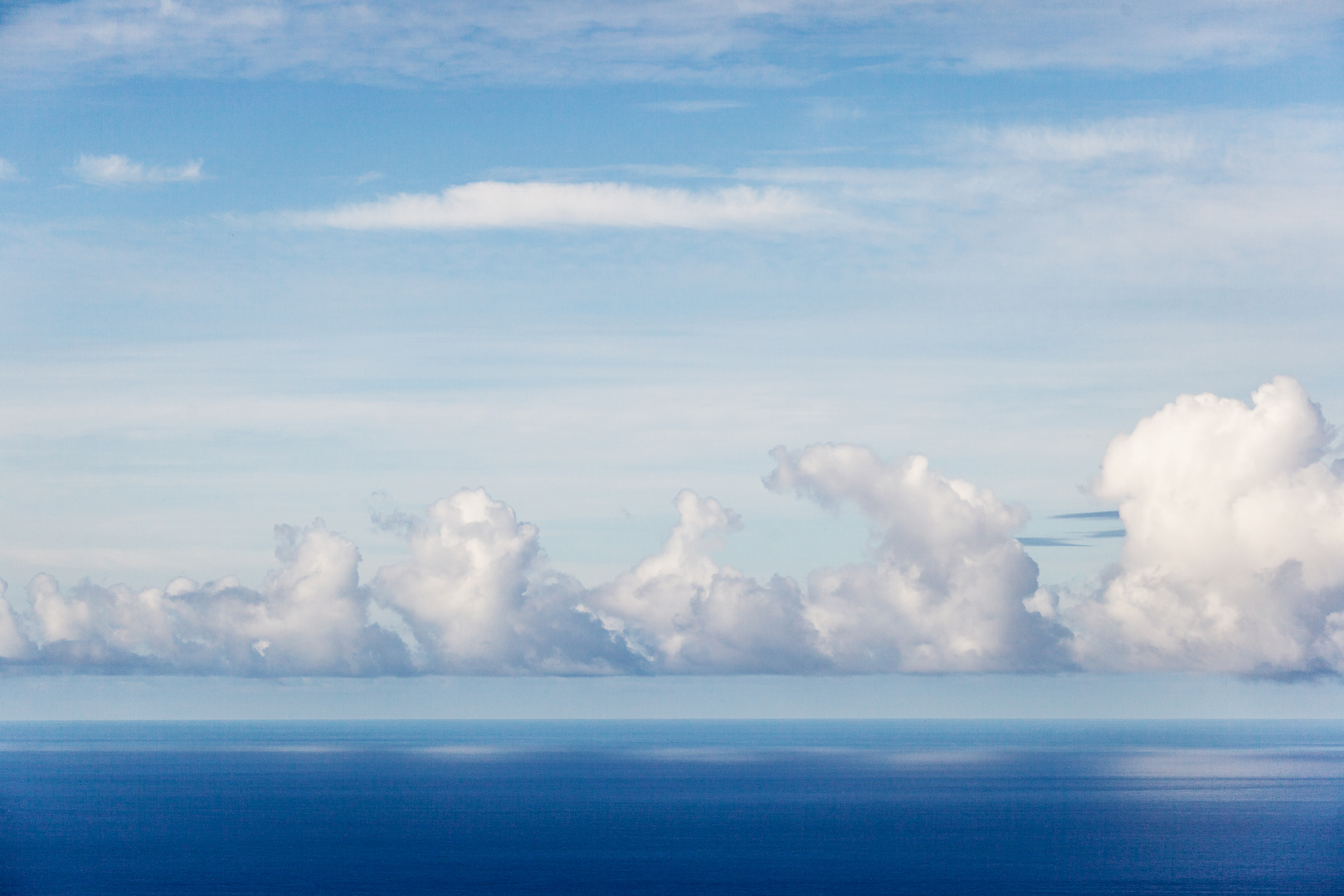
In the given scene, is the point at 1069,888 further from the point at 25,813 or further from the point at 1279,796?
the point at 25,813

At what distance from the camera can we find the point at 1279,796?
187500 millimetres

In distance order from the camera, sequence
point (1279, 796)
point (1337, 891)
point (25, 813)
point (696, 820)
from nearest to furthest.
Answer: point (1337, 891) → point (696, 820) → point (25, 813) → point (1279, 796)

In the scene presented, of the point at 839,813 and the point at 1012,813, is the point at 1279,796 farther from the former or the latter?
the point at 839,813

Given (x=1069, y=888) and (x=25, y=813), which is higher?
(x=25, y=813)

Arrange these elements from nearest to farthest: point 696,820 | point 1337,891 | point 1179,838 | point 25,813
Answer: point 1337,891 → point 1179,838 → point 696,820 → point 25,813

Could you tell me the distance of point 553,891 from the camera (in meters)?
100

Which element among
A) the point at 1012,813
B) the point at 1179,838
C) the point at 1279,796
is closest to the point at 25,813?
the point at 1012,813

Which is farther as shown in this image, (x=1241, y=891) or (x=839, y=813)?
(x=839, y=813)

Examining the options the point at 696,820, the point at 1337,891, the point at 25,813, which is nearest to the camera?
the point at 1337,891

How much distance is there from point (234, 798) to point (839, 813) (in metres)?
82.1

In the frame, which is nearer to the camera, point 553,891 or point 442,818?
point 553,891

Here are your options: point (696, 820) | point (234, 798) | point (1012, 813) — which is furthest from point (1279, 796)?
point (234, 798)

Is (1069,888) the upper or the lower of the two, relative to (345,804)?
lower

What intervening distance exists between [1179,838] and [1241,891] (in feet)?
101
